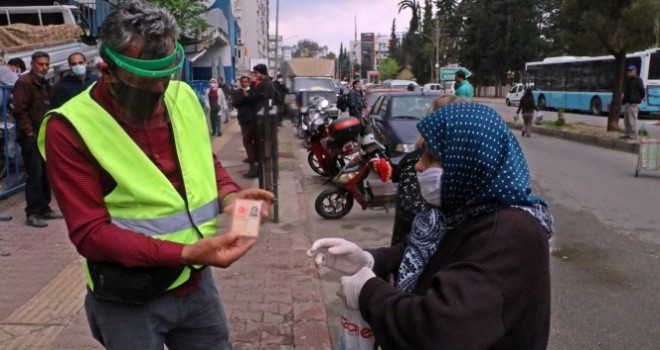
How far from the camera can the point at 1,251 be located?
5516 mm

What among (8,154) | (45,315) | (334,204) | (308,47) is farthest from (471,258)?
(308,47)

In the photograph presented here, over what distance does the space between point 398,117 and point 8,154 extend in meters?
6.77

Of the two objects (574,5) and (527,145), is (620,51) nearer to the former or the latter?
(574,5)

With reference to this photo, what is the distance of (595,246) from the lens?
6305 millimetres

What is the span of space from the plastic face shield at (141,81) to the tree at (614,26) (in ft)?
49.7

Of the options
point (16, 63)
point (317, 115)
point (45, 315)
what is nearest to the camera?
point (45, 315)

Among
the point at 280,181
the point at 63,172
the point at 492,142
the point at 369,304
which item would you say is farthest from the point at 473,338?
the point at 280,181

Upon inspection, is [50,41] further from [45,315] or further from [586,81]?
[586,81]

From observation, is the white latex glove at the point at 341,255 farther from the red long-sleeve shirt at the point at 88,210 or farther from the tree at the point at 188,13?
the tree at the point at 188,13

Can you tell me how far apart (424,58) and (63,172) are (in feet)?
240

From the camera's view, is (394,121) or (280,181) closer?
(280,181)

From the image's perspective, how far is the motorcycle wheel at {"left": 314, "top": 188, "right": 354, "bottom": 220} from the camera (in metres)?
7.80

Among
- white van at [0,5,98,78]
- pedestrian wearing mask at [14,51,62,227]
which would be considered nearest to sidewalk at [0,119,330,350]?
pedestrian wearing mask at [14,51,62,227]

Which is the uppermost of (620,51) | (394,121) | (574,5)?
(574,5)
